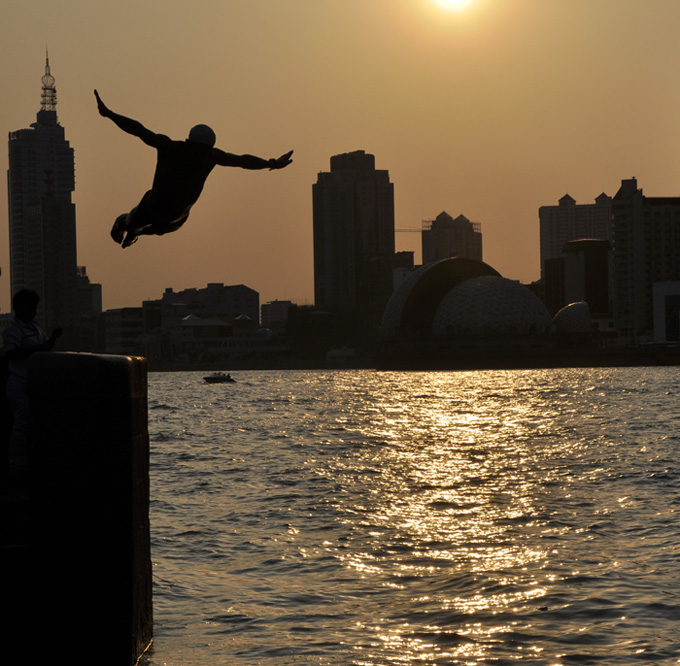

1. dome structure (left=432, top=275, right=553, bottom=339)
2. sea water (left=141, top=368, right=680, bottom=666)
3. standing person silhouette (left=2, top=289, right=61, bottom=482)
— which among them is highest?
dome structure (left=432, top=275, right=553, bottom=339)

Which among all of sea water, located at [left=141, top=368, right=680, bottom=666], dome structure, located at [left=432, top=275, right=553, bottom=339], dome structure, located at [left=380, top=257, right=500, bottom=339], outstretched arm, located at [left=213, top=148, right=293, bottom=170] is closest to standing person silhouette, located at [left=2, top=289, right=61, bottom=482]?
outstretched arm, located at [left=213, top=148, right=293, bottom=170]

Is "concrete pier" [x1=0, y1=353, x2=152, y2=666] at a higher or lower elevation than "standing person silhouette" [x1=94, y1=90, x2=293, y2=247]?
lower

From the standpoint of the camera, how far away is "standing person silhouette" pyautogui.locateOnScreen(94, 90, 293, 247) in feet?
24.7

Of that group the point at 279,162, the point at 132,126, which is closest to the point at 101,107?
the point at 132,126

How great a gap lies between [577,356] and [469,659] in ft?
553

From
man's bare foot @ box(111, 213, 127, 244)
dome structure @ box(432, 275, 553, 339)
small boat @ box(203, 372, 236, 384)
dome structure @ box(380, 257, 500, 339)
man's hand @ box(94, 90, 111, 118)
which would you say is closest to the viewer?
man's hand @ box(94, 90, 111, 118)

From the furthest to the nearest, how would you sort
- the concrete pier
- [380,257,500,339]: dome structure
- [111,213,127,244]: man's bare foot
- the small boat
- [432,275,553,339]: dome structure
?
[380,257,500,339]: dome structure < [432,275,553,339]: dome structure < the small boat < the concrete pier < [111,213,127,244]: man's bare foot

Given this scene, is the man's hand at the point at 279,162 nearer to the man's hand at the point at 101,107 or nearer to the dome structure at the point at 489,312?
the man's hand at the point at 101,107

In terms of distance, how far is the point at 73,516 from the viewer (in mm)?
9633

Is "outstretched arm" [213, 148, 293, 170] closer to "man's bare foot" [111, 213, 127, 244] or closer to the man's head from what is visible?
the man's head

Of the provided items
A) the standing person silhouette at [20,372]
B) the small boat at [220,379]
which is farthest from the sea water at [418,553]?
the small boat at [220,379]

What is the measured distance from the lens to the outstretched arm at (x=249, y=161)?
787cm

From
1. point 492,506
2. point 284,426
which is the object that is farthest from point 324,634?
point 284,426

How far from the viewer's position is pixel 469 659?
12.6 m
